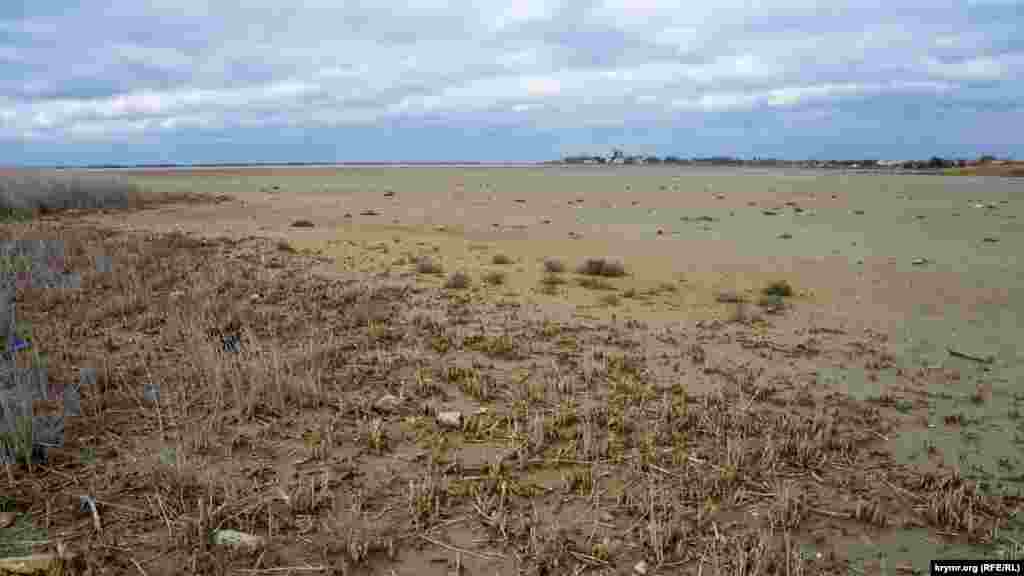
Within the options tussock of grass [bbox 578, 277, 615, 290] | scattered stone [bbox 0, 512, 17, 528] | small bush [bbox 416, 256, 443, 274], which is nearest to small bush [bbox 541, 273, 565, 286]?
tussock of grass [bbox 578, 277, 615, 290]

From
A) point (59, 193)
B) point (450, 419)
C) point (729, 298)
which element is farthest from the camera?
point (59, 193)

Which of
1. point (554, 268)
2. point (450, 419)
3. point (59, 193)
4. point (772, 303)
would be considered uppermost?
point (59, 193)

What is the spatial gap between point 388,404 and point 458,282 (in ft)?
16.3

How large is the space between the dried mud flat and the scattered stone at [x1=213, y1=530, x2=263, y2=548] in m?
0.03

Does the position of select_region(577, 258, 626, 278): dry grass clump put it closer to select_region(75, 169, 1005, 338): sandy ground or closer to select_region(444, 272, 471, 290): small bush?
select_region(75, 169, 1005, 338): sandy ground

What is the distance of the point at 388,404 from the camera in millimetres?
5242

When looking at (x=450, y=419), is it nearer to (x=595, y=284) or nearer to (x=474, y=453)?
(x=474, y=453)

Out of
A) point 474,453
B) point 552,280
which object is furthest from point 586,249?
point 474,453

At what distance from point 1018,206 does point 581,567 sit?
2748cm

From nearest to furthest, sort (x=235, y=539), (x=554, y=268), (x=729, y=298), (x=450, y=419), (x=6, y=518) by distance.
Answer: (x=235, y=539) < (x=6, y=518) < (x=450, y=419) < (x=729, y=298) < (x=554, y=268)

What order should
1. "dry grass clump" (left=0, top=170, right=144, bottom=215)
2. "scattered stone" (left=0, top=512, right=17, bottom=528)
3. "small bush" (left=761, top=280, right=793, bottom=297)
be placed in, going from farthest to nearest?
"dry grass clump" (left=0, top=170, right=144, bottom=215) < "small bush" (left=761, top=280, right=793, bottom=297) < "scattered stone" (left=0, top=512, right=17, bottom=528)

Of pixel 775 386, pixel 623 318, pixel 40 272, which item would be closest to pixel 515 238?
pixel 623 318

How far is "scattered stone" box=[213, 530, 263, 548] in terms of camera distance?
3367 millimetres

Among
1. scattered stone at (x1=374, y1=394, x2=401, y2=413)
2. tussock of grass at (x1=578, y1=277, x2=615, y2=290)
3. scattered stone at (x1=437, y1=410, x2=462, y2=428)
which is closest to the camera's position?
scattered stone at (x1=437, y1=410, x2=462, y2=428)
